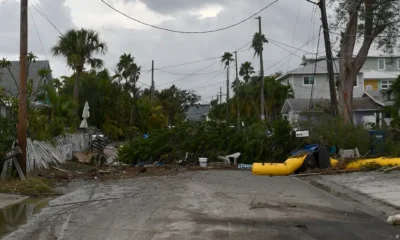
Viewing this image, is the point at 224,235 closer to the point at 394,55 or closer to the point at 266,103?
the point at 394,55

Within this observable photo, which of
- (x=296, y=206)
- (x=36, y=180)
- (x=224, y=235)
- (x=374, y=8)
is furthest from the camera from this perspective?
(x=374, y=8)

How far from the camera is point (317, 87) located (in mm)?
60500

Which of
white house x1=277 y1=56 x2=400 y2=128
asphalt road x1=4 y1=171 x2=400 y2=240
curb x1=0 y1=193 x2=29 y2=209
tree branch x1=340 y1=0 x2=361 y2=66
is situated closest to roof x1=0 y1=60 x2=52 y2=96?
tree branch x1=340 y1=0 x2=361 y2=66

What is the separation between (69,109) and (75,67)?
9962 mm

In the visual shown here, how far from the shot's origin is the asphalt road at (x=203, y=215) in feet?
28.8

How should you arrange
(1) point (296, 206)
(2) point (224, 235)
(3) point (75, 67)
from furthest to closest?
(3) point (75, 67) → (1) point (296, 206) → (2) point (224, 235)

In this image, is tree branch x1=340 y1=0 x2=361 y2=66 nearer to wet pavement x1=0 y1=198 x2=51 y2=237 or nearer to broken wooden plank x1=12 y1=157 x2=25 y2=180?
broken wooden plank x1=12 y1=157 x2=25 y2=180

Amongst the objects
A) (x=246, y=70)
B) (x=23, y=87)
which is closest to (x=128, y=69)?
(x=246, y=70)

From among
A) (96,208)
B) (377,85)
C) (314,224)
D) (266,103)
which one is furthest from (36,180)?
(377,85)

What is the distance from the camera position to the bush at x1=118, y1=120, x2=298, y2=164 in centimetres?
2289

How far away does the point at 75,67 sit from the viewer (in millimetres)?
36688

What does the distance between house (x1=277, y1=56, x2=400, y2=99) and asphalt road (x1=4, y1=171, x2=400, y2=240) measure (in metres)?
44.9

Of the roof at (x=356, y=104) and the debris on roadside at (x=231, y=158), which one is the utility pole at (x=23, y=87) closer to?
the debris on roadside at (x=231, y=158)

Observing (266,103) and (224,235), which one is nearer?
(224,235)
